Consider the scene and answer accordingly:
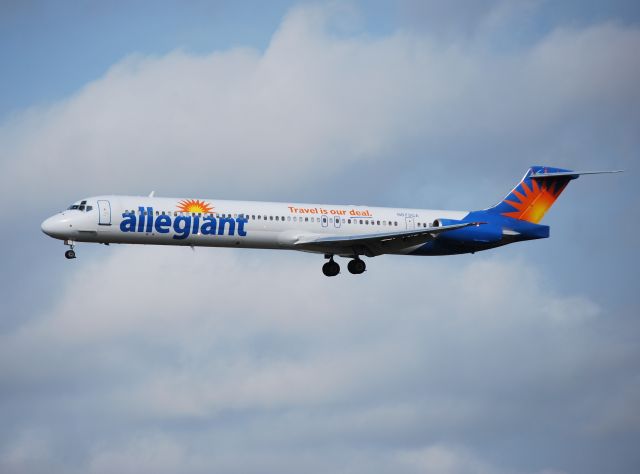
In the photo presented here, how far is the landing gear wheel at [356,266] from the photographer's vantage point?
67.3 metres

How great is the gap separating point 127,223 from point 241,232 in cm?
560

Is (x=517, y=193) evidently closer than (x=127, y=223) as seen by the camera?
No

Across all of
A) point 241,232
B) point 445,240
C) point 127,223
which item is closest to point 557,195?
point 445,240

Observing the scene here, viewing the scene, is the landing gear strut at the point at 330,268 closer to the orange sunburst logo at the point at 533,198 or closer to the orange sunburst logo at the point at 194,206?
the orange sunburst logo at the point at 194,206

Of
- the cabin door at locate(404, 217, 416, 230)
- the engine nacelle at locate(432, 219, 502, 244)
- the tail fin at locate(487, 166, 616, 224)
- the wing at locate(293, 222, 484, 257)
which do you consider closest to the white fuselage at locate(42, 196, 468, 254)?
the wing at locate(293, 222, 484, 257)

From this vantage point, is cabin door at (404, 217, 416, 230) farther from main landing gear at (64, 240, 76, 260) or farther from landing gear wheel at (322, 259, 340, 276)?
main landing gear at (64, 240, 76, 260)

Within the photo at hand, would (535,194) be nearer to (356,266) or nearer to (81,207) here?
(356,266)

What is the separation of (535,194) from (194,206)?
2059cm

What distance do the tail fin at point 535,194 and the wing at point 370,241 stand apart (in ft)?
17.9

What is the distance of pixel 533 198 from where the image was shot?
237ft

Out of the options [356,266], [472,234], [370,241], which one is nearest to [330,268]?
[356,266]

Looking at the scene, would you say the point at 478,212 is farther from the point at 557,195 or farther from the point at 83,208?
the point at 83,208

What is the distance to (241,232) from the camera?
207 ft

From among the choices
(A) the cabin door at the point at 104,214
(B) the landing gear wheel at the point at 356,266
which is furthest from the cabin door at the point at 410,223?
(A) the cabin door at the point at 104,214
